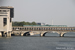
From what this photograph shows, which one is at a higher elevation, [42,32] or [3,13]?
[3,13]

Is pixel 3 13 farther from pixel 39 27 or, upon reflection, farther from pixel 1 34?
pixel 39 27

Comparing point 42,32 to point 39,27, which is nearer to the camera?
point 42,32

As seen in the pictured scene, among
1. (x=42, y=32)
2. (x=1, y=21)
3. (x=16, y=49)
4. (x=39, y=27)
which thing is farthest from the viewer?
(x=39, y=27)

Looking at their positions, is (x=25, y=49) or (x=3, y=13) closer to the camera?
(x=25, y=49)

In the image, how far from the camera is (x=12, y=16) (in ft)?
456

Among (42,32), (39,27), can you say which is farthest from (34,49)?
(39,27)

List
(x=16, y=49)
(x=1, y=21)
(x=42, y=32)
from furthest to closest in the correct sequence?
(x=42, y=32)
(x=1, y=21)
(x=16, y=49)

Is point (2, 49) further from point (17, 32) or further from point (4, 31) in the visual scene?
point (17, 32)

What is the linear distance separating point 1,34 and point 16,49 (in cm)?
6675

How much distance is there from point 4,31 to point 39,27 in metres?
34.5

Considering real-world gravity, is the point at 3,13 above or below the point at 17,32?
above

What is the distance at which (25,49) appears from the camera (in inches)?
2324

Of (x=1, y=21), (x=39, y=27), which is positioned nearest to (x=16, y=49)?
(x=1, y=21)

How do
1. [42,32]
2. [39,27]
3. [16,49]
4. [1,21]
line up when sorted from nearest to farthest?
[16,49], [1,21], [42,32], [39,27]
